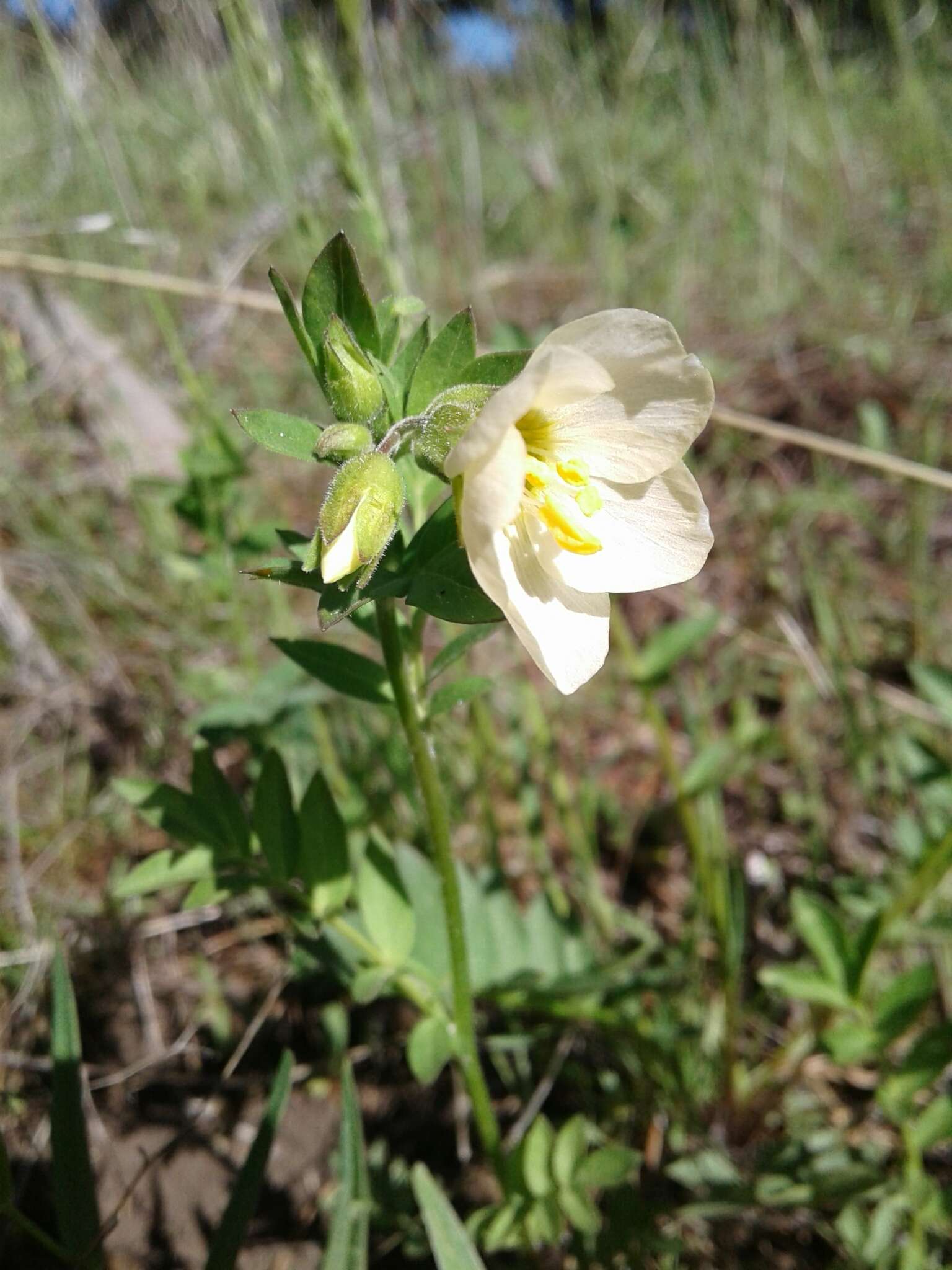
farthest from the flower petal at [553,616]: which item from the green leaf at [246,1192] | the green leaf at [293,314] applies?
the green leaf at [246,1192]

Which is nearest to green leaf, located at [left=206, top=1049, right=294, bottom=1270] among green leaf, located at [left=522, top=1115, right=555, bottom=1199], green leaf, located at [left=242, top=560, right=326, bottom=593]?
green leaf, located at [left=522, top=1115, right=555, bottom=1199]

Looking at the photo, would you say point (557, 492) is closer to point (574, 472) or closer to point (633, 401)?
point (574, 472)

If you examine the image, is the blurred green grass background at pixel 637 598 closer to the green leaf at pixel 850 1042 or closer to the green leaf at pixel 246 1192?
the green leaf at pixel 850 1042

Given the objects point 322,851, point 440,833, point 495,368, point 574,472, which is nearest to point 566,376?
point 495,368

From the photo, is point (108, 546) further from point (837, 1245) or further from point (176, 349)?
point (837, 1245)

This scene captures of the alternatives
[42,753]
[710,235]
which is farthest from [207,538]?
[710,235]

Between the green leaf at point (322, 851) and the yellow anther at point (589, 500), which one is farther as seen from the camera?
the green leaf at point (322, 851)
